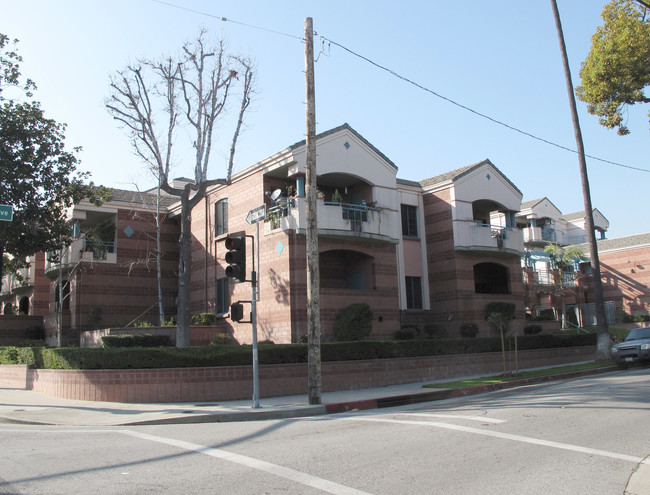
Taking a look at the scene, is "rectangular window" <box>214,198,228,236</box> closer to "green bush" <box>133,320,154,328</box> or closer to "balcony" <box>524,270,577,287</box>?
"green bush" <box>133,320,154,328</box>

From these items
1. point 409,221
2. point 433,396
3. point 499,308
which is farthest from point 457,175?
point 433,396

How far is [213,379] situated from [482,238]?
15.7m

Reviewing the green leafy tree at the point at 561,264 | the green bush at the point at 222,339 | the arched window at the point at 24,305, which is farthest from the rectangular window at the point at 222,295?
the green leafy tree at the point at 561,264

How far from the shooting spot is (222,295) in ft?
81.6

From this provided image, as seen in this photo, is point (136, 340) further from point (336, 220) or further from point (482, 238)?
point (482, 238)

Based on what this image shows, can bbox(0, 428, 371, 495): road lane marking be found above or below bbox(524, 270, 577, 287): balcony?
below

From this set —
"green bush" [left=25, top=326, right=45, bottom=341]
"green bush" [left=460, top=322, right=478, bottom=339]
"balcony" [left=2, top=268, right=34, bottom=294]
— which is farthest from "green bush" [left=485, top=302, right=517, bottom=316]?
"balcony" [left=2, top=268, right=34, bottom=294]

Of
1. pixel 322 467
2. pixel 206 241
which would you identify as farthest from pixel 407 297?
pixel 322 467

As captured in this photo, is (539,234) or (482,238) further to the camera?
(539,234)

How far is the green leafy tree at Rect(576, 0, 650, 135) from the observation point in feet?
60.6

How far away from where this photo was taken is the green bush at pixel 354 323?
20.9 m

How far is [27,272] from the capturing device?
107 ft

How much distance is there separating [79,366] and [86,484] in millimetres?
10574

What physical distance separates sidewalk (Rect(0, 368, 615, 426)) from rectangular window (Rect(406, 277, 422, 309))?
879 cm
